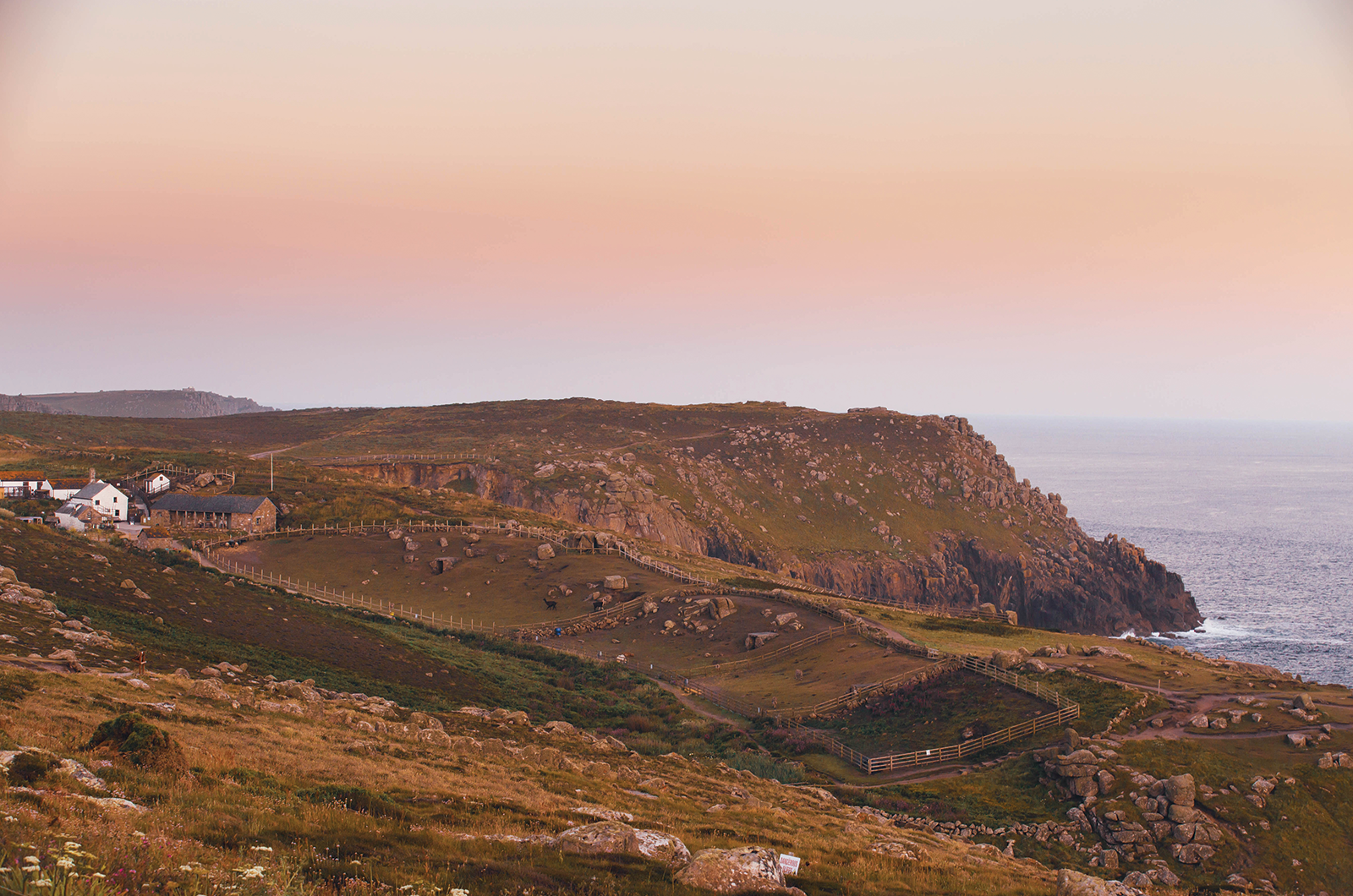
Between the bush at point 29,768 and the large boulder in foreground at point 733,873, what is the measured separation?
10839mm

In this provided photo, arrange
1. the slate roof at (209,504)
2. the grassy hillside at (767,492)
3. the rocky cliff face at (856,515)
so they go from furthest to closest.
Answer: the rocky cliff face at (856,515)
the grassy hillside at (767,492)
the slate roof at (209,504)

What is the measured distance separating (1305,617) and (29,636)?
131 meters

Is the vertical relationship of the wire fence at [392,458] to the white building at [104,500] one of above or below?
above

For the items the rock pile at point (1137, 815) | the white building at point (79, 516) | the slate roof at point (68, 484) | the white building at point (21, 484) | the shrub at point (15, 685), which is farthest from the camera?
the slate roof at point (68, 484)

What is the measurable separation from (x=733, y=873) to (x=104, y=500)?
9921cm

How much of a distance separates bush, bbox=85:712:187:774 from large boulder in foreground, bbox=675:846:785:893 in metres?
11.0

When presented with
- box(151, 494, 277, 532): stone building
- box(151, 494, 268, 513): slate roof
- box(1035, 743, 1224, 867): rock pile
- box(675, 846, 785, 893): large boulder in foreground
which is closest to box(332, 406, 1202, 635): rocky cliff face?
box(151, 494, 277, 532): stone building

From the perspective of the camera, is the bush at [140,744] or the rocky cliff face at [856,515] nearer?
the bush at [140,744]

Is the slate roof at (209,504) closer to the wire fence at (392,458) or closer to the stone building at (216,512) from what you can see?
the stone building at (216,512)

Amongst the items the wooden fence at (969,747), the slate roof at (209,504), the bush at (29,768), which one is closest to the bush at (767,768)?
the wooden fence at (969,747)

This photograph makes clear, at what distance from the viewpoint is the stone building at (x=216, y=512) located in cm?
9112

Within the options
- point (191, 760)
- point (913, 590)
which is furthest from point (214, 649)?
point (913, 590)

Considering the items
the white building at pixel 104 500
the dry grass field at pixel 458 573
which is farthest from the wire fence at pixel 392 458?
the dry grass field at pixel 458 573

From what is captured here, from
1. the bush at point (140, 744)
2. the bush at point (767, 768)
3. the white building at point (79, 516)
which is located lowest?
the bush at point (767, 768)
